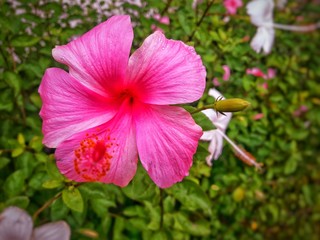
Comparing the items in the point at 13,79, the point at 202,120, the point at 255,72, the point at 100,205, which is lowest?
the point at 100,205

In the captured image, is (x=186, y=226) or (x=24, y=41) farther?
(x=186, y=226)

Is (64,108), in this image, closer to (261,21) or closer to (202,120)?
(202,120)

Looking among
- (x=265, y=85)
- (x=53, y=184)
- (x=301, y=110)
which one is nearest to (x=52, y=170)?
(x=53, y=184)

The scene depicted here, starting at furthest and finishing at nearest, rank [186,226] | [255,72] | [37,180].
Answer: [255,72] → [186,226] → [37,180]

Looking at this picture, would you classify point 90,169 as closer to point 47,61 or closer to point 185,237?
point 47,61

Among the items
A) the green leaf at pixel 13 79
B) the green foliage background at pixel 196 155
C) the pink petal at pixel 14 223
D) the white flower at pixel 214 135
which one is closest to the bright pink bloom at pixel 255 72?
the green foliage background at pixel 196 155

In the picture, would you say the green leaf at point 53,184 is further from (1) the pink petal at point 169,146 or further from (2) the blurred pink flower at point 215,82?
(2) the blurred pink flower at point 215,82
